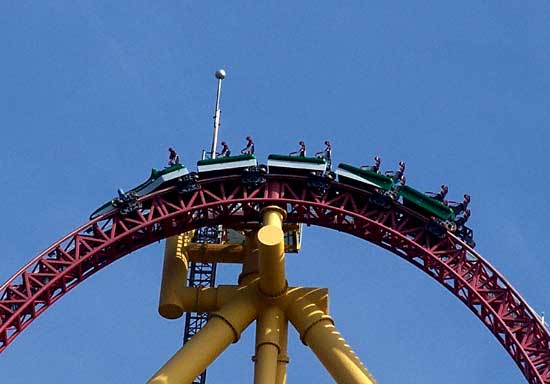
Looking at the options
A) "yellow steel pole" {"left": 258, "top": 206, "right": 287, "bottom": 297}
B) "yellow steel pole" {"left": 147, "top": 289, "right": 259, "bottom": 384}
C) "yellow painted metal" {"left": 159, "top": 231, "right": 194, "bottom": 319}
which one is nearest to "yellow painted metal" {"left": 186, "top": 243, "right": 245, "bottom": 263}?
"yellow painted metal" {"left": 159, "top": 231, "right": 194, "bottom": 319}

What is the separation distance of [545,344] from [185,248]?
962 cm

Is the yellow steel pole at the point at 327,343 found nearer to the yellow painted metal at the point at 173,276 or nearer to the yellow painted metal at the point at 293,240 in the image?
the yellow painted metal at the point at 173,276

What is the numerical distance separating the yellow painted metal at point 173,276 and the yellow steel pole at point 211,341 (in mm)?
1184

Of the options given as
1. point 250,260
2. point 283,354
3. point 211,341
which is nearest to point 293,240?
point 250,260

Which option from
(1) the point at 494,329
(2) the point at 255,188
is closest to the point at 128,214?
(2) the point at 255,188

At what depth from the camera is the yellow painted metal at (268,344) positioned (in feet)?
120

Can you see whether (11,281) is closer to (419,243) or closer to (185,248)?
(185,248)

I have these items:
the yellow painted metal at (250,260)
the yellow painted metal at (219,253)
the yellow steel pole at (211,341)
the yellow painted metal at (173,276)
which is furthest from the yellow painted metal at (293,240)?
the yellow steel pole at (211,341)

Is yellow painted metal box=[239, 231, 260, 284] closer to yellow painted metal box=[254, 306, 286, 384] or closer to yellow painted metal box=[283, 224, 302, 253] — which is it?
yellow painted metal box=[254, 306, 286, 384]

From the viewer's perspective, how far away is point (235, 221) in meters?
38.2

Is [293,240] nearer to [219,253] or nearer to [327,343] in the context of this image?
[219,253]

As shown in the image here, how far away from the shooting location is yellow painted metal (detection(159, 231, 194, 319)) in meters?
38.2

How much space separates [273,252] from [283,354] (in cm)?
331

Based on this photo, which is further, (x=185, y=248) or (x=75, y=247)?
(x=185, y=248)
